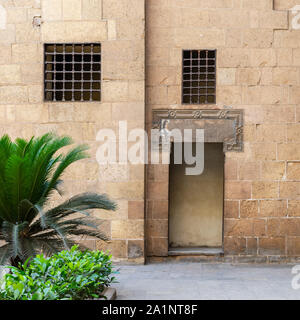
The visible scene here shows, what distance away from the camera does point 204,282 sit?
786 cm

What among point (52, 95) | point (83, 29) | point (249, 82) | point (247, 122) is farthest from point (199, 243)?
point (83, 29)

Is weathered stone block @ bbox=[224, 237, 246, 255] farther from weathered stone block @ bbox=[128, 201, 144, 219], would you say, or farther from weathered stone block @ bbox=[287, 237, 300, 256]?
weathered stone block @ bbox=[128, 201, 144, 219]

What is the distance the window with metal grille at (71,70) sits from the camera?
9.61 metres

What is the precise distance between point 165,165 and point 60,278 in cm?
456

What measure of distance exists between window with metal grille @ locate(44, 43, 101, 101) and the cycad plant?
337 centimetres

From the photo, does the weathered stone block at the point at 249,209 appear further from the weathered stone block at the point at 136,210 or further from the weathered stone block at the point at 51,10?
the weathered stone block at the point at 51,10

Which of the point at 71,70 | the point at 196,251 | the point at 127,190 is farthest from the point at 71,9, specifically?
the point at 196,251

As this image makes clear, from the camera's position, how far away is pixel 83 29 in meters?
9.46

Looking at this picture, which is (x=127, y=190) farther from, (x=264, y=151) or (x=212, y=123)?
(x=264, y=151)

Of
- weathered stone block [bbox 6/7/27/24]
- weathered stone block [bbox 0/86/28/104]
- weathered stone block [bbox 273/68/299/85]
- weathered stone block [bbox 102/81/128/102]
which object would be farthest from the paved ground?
weathered stone block [bbox 6/7/27/24]

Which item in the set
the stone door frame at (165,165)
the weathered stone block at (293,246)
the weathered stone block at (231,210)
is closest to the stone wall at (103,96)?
the stone door frame at (165,165)

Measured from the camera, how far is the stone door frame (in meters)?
9.59
